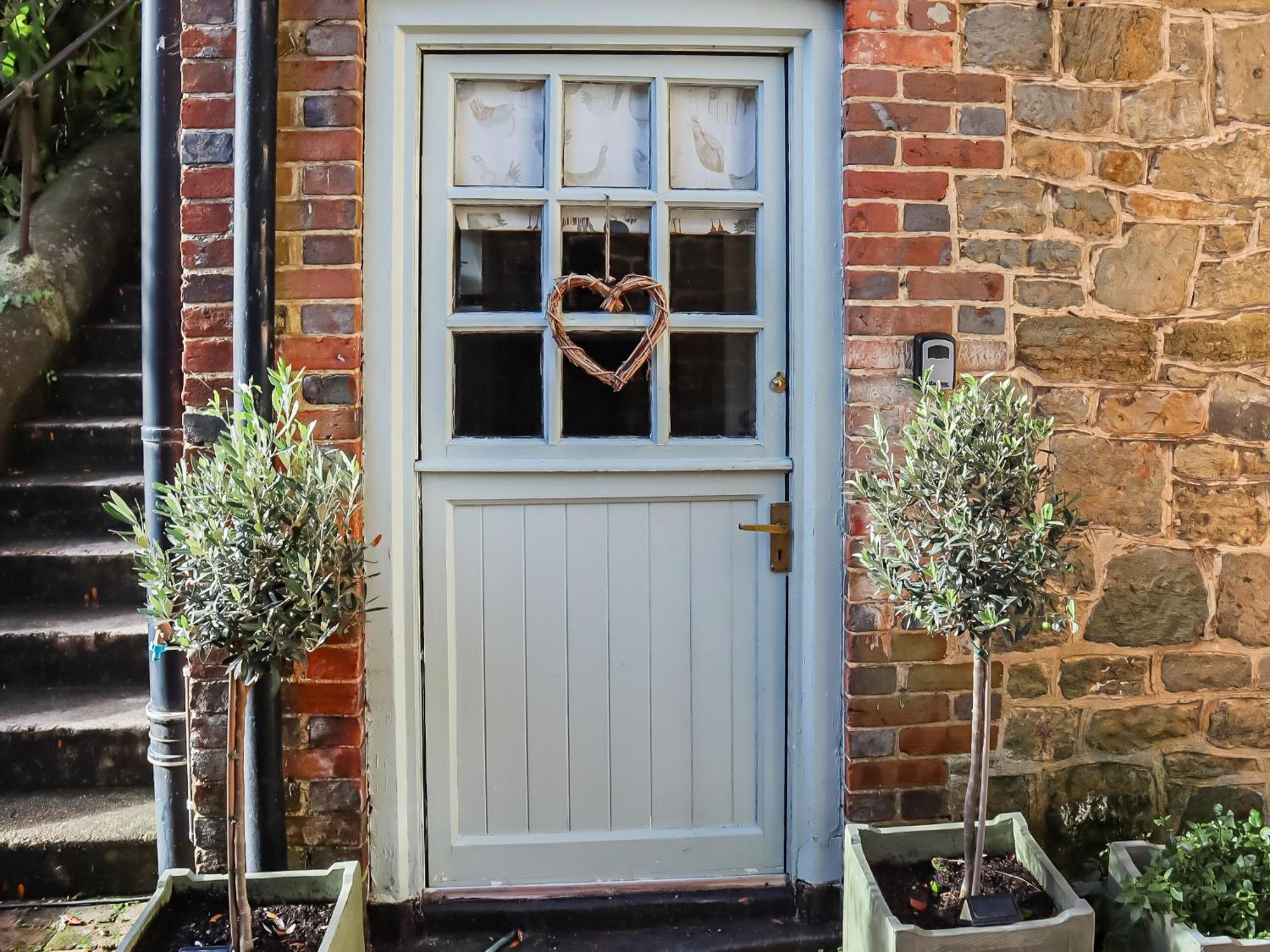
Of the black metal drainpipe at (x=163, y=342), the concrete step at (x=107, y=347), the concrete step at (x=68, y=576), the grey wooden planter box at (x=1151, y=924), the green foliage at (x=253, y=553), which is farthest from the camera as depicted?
the concrete step at (x=107, y=347)

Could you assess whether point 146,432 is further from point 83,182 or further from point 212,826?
point 83,182

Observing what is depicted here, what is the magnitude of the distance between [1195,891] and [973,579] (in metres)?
0.95

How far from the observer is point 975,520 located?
6.37ft

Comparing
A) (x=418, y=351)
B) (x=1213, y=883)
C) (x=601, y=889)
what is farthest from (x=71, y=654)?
(x=1213, y=883)

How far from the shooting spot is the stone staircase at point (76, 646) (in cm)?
272

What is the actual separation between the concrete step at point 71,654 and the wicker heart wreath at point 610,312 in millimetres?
1977

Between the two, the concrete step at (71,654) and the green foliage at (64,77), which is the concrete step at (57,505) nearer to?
the concrete step at (71,654)

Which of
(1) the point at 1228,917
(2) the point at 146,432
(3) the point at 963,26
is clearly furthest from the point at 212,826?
(3) the point at 963,26

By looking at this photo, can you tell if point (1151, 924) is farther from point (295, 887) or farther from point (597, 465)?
point (295, 887)

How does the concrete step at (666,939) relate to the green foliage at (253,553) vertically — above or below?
below

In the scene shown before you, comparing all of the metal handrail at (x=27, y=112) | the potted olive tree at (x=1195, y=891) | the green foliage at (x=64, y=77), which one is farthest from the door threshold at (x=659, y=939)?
the green foliage at (x=64, y=77)

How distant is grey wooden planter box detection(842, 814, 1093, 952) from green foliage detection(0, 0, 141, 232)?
4.73 m

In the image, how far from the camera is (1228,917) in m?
2.09

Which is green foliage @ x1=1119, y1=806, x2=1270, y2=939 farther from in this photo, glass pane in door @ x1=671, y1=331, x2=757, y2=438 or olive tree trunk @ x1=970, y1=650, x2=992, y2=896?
glass pane in door @ x1=671, y1=331, x2=757, y2=438
